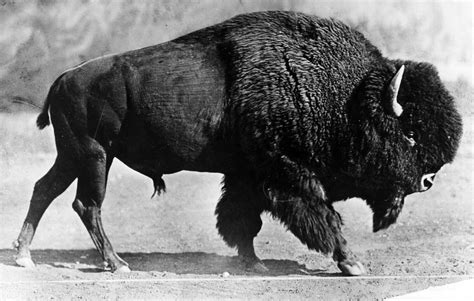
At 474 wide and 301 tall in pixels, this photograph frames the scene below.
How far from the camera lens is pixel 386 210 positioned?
24.1ft

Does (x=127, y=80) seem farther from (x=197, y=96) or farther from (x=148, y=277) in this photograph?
(x=148, y=277)

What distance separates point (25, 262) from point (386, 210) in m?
2.75

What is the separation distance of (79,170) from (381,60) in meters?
2.42

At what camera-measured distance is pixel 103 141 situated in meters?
7.11

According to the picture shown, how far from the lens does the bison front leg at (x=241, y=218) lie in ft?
24.4

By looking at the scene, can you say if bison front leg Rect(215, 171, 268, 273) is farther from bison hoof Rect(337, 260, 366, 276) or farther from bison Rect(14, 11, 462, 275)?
bison hoof Rect(337, 260, 366, 276)

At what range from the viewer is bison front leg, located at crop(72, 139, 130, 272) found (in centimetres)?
708

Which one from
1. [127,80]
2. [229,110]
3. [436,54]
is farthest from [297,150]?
[436,54]

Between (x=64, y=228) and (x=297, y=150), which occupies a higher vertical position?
(x=297, y=150)

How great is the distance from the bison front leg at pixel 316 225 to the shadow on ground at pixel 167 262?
25cm

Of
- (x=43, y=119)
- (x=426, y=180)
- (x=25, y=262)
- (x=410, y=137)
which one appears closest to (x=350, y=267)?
(x=426, y=180)

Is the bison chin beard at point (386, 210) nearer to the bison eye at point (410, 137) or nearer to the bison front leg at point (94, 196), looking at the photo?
the bison eye at point (410, 137)

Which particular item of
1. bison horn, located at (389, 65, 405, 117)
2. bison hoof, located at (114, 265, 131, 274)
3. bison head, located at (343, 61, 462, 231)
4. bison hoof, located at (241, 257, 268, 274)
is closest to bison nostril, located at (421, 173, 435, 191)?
bison head, located at (343, 61, 462, 231)

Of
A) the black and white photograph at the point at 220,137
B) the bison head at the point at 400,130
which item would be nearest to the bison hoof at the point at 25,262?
the black and white photograph at the point at 220,137
